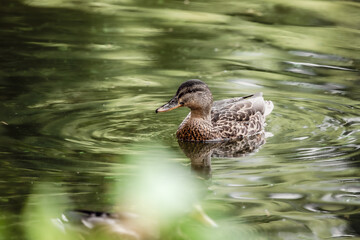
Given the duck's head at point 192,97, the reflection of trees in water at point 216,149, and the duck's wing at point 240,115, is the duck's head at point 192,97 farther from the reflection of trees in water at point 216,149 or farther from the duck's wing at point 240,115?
the reflection of trees in water at point 216,149

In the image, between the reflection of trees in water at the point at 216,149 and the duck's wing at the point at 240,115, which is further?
the duck's wing at the point at 240,115

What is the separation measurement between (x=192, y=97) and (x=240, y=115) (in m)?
0.72

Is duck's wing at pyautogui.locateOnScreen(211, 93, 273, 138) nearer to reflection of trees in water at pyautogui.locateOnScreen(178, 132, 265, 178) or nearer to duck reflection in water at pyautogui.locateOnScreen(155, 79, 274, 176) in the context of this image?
duck reflection in water at pyautogui.locateOnScreen(155, 79, 274, 176)

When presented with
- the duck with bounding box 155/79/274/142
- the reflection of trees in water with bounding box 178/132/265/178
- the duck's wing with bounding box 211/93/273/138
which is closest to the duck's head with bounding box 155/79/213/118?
the duck with bounding box 155/79/274/142

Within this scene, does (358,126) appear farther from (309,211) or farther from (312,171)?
(309,211)

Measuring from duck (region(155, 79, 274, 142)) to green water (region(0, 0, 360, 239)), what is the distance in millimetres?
244

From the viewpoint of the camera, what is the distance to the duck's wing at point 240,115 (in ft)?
26.2

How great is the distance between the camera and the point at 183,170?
6.32 m

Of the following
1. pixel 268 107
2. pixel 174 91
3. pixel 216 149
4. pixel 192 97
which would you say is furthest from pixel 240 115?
pixel 174 91

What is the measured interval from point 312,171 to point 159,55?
5.63 m

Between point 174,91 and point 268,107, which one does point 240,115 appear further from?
point 174,91

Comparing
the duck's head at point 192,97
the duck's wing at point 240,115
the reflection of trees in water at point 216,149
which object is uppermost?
the duck's head at point 192,97

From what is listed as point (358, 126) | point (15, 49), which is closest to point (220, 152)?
point (358, 126)

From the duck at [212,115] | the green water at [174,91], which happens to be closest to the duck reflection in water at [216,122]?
the duck at [212,115]
